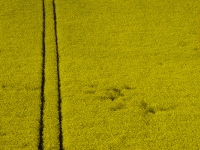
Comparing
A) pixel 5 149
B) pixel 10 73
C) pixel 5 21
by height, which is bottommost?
pixel 5 149

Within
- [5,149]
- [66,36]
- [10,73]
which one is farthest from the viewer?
[66,36]

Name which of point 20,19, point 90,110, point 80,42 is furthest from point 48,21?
point 90,110

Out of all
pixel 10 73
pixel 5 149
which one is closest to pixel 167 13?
pixel 10 73

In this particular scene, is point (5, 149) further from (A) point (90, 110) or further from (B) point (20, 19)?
(B) point (20, 19)

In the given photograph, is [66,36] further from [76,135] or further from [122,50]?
[76,135]

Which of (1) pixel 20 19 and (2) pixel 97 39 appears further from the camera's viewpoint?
(1) pixel 20 19

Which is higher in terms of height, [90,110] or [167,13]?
[167,13]

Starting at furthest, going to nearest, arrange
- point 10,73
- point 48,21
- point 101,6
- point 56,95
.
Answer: point 101,6, point 48,21, point 10,73, point 56,95
